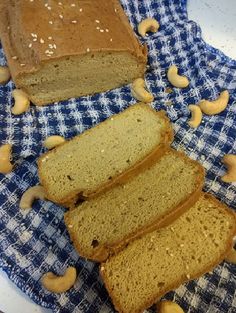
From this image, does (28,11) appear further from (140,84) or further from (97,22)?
(140,84)

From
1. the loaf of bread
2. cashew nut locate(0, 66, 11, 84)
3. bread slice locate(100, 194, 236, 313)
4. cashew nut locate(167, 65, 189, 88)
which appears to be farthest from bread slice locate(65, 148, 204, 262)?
cashew nut locate(0, 66, 11, 84)

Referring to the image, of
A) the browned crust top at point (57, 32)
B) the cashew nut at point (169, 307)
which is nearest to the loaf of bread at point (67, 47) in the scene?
the browned crust top at point (57, 32)

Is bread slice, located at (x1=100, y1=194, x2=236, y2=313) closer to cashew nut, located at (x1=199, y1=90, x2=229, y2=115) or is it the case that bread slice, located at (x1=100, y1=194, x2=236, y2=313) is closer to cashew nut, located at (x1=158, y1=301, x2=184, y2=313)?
cashew nut, located at (x1=158, y1=301, x2=184, y2=313)

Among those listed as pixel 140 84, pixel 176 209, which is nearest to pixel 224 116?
pixel 140 84

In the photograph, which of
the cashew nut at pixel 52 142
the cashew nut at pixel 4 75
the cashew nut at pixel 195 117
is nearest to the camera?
the cashew nut at pixel 52 142

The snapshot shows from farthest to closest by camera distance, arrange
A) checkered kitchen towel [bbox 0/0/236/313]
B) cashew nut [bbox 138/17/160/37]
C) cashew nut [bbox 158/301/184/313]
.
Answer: cashew nut [bbox 138/17/160/37] < checkered kitchen towel [bbox 0/0/236/313] < cashew nut [bbox 158/301/184/313]

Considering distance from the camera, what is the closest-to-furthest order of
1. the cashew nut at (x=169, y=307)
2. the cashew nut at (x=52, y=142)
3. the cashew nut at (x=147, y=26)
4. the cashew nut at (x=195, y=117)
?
the cashew nut at (x=169, y=307)
the cashew nut at (x=52, y=142)
the cashew nut at (x=195, y=117)
the cashew nut at (x=147, y=26)

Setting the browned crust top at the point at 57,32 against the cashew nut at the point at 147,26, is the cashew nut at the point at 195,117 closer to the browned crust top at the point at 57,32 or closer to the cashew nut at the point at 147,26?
the browned crust top at the point at 57,32
